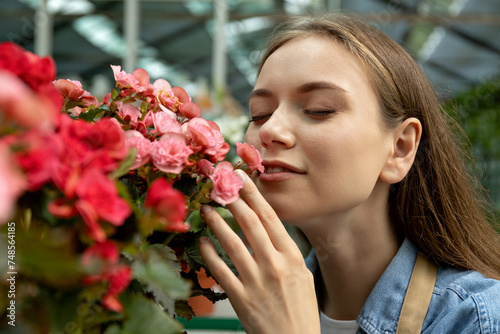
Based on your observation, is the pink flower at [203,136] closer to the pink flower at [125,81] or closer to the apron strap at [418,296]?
the pink flower at [125,81]

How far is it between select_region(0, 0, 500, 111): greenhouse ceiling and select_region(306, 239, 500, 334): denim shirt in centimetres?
309

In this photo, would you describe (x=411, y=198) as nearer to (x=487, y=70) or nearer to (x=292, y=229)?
(x=292, y=229)

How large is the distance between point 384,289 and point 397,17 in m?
5.58

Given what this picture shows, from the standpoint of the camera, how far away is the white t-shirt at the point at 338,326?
104 centimetres

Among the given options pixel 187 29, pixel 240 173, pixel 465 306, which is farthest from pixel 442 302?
pixel 187 29

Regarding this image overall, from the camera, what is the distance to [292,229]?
4.94ft

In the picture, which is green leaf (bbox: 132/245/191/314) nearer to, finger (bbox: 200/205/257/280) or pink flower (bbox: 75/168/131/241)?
A: pink flower (bbox: 75/168/131/241)

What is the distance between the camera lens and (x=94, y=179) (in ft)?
0.95

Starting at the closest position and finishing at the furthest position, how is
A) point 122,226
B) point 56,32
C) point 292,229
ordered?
point 122,226 < point 292,229 < point 56,32

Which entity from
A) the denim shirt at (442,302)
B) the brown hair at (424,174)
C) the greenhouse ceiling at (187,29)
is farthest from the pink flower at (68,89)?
the greenhouse ceiling at (187,29)

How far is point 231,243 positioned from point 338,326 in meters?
0.56

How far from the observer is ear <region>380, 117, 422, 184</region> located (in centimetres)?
91

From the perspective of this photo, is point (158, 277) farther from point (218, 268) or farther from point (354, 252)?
point (354, 252)

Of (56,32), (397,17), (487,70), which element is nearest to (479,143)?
(397,17)
